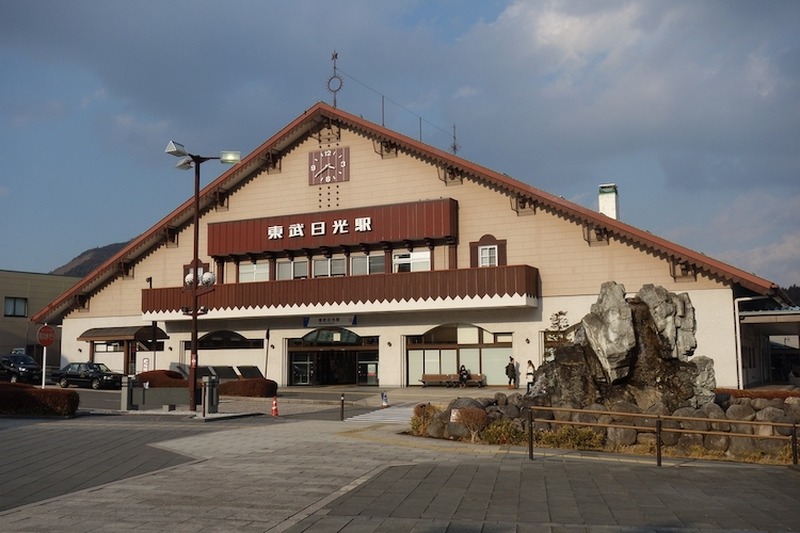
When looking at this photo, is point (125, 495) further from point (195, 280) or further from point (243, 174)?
point (243, 174)

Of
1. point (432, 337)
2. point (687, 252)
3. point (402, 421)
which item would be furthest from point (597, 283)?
point (402, 421)

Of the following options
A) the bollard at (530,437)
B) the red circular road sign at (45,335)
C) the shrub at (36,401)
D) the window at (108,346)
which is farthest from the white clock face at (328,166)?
the bollard at (530,437)

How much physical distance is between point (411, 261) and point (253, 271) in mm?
11108

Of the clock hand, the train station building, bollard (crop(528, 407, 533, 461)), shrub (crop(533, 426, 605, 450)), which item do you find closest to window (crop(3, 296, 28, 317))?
the train station building

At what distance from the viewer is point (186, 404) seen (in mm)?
29875

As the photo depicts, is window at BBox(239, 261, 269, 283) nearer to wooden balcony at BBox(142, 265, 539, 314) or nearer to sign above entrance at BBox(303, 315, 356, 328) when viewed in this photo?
wooden balcony at BBox(142, 265, 539, 314)

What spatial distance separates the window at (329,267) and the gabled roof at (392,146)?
7362mm

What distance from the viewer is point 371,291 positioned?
40750 mm

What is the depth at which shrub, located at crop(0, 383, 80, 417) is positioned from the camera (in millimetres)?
24969

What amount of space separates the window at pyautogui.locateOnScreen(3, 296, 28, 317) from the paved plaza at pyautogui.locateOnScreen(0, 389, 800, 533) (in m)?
51.0

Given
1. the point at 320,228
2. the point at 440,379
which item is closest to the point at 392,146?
the point at 320,228

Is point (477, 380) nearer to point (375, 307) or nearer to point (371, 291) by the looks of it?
point (375, 307)

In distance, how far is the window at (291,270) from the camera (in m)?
45.3

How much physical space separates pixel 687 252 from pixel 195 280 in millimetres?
21620
